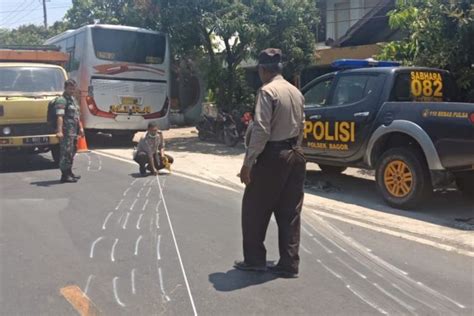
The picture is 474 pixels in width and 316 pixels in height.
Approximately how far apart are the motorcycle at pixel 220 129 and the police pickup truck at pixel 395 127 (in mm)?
6318

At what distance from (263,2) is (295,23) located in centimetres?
112

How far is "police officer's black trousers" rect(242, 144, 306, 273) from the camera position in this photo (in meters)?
4.83

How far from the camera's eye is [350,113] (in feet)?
27.9

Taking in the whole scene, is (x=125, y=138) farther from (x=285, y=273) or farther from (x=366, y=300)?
(x=366, y=300)

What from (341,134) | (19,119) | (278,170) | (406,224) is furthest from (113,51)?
(278,170)

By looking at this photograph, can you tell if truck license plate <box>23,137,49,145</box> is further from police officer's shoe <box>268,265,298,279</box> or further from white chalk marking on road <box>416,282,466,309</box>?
white chalk marking on road <box>416,282,466,309</box>

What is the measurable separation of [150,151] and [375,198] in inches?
169

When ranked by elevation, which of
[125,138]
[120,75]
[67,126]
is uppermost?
[120,75]

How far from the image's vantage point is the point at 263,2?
628 inches

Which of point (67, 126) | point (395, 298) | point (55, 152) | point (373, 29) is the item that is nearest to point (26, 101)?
point (55, 152)

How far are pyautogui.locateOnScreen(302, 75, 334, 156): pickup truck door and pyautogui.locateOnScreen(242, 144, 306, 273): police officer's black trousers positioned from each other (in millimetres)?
4102

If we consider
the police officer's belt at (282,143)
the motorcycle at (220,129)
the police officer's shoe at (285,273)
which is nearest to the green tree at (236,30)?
the motorcycle at (220,129)

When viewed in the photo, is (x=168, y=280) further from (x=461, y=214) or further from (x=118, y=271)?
(x=461, y=214)

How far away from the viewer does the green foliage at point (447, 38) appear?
8.83 m
